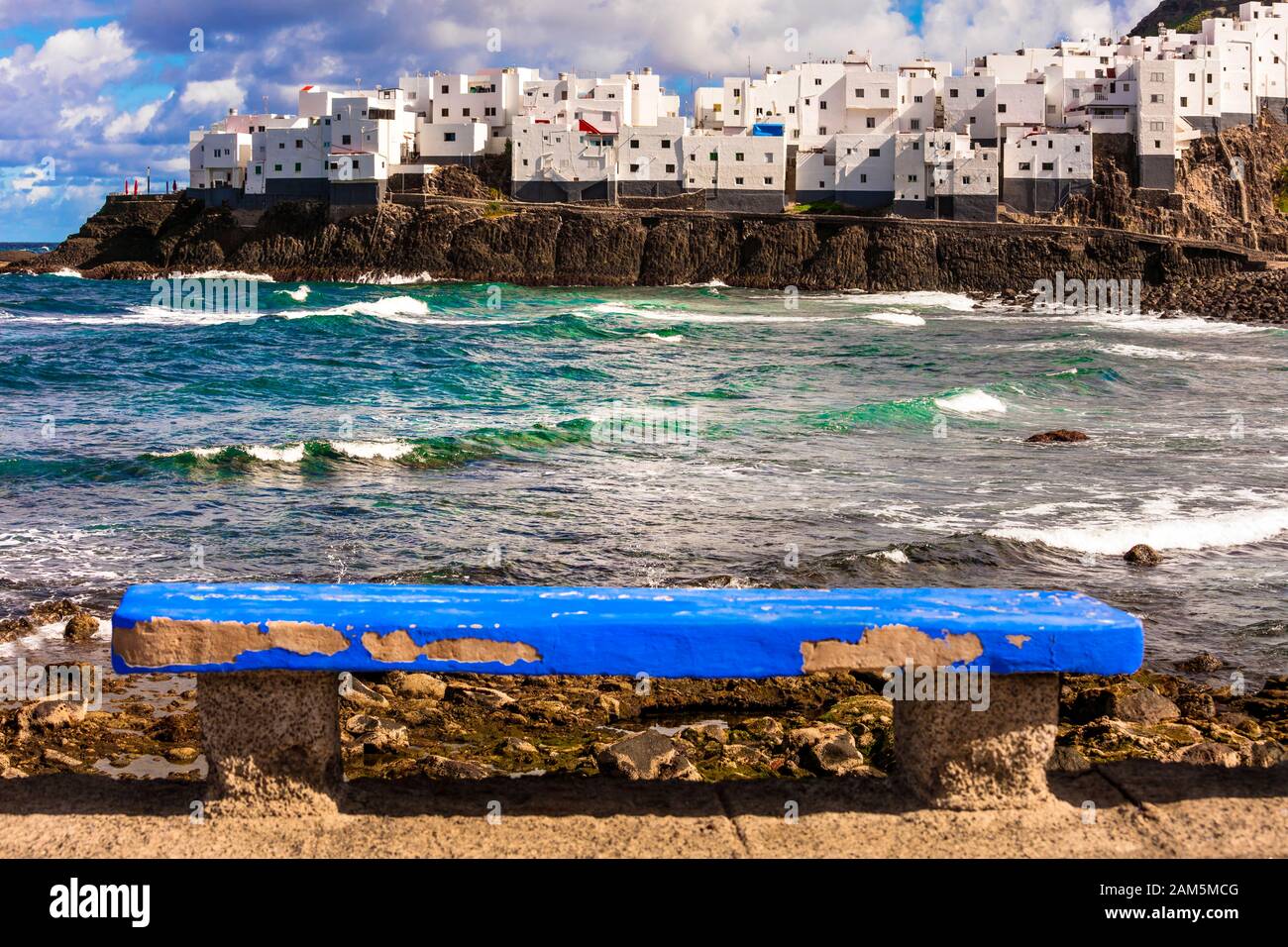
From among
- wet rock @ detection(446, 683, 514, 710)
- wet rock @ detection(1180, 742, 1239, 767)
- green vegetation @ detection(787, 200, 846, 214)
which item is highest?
green vegetation @ detection(787, 200, 846, 214)

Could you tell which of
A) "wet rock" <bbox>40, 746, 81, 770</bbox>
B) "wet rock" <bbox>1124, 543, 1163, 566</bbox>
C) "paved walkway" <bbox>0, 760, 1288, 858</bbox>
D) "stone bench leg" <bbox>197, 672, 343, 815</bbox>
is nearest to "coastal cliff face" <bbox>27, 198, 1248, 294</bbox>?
"wet rock" <bbox>1124, 543, 1163, 566</bbox>

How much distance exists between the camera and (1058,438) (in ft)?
64.3

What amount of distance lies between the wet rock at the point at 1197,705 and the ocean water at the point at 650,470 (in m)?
0.88

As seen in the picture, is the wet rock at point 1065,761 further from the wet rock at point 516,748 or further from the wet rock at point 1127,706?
the wet rock at point 516,748

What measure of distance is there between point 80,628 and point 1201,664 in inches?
299

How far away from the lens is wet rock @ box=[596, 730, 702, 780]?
633cm

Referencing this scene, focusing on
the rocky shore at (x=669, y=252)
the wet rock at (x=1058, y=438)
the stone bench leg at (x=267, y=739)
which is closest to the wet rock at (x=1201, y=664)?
the stone bench leg at (x=267, y=739)

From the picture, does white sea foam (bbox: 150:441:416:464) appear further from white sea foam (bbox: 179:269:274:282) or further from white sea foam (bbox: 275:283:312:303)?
white sea foam (bbox: 179:269:274:282)

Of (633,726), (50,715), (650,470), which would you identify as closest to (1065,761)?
(633,726)

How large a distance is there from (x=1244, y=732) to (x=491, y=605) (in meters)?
4.78

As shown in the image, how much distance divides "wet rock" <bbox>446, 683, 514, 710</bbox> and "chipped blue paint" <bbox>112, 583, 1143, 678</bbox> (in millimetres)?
3183

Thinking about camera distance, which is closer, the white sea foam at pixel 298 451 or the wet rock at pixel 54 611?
the wet rock at pixel 54 611

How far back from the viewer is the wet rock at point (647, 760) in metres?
6.33

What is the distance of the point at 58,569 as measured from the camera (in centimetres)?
1141
